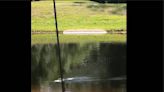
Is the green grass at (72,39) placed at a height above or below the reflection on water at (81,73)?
above

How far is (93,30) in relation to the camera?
16.7 m

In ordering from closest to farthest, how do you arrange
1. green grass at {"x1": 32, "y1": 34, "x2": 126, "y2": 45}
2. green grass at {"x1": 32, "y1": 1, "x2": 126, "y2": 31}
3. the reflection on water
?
the reflection on water
green grass at {"x1": 32, "y1": 34, "x2": 126, "y2": 45}
green grass at {"x1": 32, "y1": 1, "x2": 126, "y2": 31}

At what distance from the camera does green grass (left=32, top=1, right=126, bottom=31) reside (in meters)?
16.8

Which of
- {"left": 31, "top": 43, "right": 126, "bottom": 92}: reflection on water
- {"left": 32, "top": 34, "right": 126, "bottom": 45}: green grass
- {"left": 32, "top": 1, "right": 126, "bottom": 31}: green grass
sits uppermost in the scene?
{"left": 32, "top": 1, "right": 126, "bottom": 31}: green grass

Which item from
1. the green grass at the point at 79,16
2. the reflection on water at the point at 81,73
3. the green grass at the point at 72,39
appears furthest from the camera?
the green grass at the point at 79,16

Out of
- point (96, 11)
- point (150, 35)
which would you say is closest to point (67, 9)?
point (96, 11)

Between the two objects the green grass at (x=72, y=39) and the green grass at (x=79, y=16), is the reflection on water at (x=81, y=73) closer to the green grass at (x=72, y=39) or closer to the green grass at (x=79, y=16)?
the green grass at (x=72, y=39)

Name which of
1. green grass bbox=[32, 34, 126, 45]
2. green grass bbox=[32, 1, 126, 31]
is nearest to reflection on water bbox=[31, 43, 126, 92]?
green grass bbox=[32, 34, 126, 45]

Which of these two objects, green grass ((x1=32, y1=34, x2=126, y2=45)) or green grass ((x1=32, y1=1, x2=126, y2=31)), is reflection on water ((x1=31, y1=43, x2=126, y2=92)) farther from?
green grass ((x1=32, y1=1, x2=126, y2=31))

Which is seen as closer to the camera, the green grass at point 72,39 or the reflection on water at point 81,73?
the reflection on water at point 81,73

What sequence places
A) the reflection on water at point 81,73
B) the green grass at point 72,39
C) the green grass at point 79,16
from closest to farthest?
the reflection on water at point 81,73 → the green grass at point 72,39 → the green grass at point 79,16

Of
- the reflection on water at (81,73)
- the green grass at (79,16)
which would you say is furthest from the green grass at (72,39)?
the reflection on water at (81,73)

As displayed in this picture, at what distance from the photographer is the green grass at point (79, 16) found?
16.8 meters
